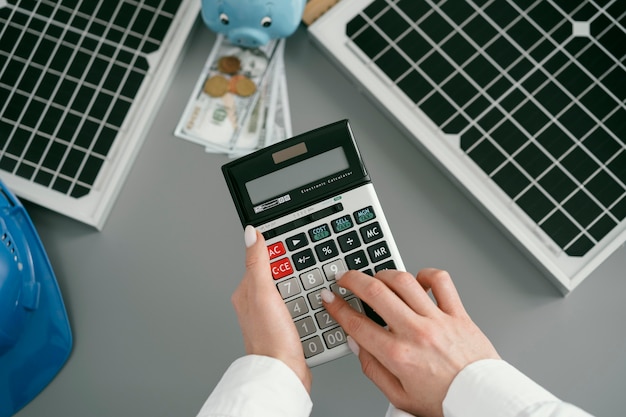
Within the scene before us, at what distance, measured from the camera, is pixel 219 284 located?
0.79m

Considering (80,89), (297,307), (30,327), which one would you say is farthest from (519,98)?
(30,327)

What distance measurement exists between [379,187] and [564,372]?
0.36 m

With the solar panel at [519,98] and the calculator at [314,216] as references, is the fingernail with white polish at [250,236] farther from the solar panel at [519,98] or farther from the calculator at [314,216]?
the solar panel at [519,98]

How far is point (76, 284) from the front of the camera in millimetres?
794

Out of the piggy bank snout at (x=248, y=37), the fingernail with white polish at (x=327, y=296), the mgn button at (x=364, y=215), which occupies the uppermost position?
the piggy bank snout at (x=248, y=37)

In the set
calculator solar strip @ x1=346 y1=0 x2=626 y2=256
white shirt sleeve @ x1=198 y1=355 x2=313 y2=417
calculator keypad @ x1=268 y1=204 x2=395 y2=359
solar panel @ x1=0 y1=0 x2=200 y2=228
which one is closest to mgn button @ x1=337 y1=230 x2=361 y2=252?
calculator keypad @ x1=268 y1=204 x2=395 y2=359

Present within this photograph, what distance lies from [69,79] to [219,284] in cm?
36

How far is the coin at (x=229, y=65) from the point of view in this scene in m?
0.82

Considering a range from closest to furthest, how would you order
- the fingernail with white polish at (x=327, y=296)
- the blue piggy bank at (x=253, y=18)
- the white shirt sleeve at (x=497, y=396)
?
the white shirt sleeve at (x=497, y=396) → the fingernail with white polish at (x=327, y=296) → the blue piggy bank at (x=253, y=18)

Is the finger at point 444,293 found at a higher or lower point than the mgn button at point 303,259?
higher

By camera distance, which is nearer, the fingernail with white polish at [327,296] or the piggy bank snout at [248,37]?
the fingernail with white polish at [327,296]

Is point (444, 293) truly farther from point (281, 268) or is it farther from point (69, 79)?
point (69, 79)

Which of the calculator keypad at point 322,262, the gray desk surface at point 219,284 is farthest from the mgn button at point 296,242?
the gray desk surface at point 219,284

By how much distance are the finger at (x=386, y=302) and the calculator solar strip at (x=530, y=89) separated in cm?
32
